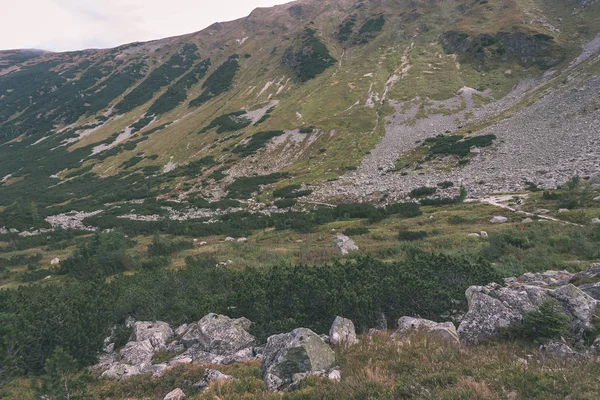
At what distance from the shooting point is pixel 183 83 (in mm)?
133125

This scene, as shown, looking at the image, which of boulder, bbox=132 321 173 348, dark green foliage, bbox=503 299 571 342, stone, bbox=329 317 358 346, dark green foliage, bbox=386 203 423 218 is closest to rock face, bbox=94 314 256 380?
boulder, bbox=132 321 173 348

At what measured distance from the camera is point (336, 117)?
71750 millimetres

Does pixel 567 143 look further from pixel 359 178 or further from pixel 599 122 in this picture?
pixel 359 178

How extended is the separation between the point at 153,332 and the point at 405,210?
25.2 meters

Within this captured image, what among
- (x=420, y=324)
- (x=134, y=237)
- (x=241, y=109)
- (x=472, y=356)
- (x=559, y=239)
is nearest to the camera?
(x=472, y=356)

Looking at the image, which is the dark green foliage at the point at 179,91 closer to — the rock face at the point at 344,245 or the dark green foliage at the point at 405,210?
the dark green foliage at the point at 405,210

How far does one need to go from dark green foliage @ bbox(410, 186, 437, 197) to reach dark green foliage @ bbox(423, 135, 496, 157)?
12097 millimetres

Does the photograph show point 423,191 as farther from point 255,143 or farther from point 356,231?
point 255,143

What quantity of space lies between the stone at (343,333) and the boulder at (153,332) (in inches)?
261

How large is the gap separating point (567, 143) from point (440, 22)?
305ft

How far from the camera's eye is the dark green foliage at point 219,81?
378ft

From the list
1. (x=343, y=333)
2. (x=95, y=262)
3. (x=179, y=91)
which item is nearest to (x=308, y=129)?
(x=95, y=262)

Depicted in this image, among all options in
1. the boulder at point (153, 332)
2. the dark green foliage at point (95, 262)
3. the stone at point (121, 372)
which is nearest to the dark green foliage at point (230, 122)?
the dark green foliage at point (95, 262)

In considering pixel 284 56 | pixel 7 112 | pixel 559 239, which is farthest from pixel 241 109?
pixel 7 112
